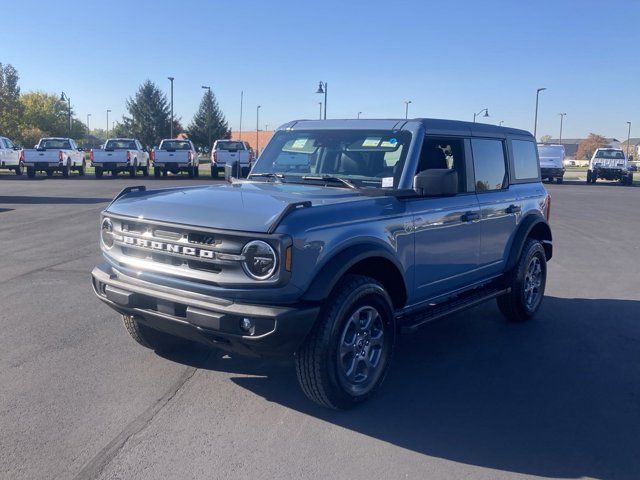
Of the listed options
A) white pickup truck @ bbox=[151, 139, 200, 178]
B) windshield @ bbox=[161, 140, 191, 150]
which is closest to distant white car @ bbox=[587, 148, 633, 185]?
Answer: white pickup truck @ bbox=[151, 139, 200, 178]

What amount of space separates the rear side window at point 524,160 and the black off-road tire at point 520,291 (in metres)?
0.73

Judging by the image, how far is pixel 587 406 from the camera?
451 cm

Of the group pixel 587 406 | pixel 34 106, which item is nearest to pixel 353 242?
pixel 587 406

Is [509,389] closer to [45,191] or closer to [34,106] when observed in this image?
[45,191]

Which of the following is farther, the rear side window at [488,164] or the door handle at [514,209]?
the door handle at [514,209]

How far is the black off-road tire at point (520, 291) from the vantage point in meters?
6.45

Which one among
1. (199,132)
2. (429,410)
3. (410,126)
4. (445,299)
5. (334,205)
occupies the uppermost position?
(199,132)

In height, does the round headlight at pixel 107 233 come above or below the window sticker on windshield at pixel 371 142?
below

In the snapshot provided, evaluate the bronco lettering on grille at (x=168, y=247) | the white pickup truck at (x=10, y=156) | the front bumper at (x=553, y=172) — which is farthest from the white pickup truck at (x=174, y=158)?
the bronco lettering on grille at (x=168, y=247)

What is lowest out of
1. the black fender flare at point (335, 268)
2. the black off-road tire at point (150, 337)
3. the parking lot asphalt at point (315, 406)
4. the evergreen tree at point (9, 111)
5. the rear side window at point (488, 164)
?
the parking lot asphalt at point (315, 406)

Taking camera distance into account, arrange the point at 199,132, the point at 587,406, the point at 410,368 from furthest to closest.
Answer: the point at 199,132, the point at 410,368, the point at 587,406

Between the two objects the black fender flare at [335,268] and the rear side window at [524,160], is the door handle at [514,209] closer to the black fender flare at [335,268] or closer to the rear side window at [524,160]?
the rear side window at [524,160]

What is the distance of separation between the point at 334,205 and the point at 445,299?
5.63 ft

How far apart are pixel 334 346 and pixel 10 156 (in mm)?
33313
